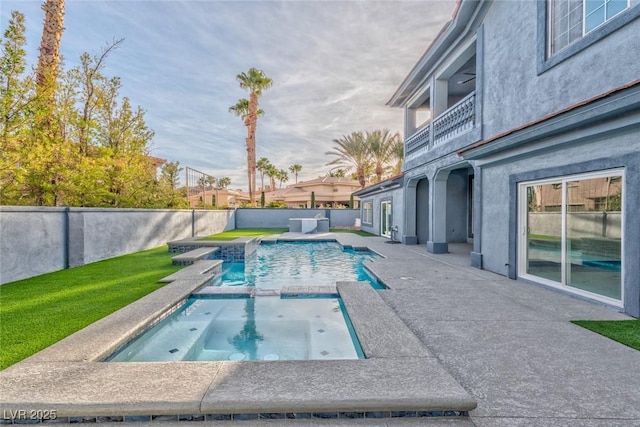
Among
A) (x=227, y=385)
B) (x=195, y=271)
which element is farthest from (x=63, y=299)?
(x=227, y=385)

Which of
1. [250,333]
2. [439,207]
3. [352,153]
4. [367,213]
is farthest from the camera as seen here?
[352,153]

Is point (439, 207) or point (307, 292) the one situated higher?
point (439, 207)

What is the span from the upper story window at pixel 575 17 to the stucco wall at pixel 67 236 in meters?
13.5

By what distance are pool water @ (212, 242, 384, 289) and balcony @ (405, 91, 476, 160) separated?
5.58 metres

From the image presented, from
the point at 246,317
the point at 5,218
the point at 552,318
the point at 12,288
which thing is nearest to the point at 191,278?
the point at 246,317

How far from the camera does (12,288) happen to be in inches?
276

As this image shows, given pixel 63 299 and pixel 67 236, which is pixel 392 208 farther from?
pixel 63 299

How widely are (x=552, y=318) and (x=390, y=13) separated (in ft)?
46.5

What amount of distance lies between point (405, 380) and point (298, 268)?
834 centimetres

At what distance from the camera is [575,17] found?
6430 mm

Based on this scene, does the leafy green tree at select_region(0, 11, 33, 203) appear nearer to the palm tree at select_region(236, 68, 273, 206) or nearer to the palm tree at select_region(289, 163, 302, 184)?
the palm tree at select_region(236, 68, 273, 206)

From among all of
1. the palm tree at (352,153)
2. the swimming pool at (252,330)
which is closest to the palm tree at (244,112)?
the palm tree at (352,153)

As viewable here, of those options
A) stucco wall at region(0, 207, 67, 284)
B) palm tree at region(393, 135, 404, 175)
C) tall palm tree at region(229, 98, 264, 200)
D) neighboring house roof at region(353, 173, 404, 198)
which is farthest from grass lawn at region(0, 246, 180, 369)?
palm tree at region(393, 135, 404, 175)

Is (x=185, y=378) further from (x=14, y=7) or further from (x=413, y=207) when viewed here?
(x=413, y=207)
